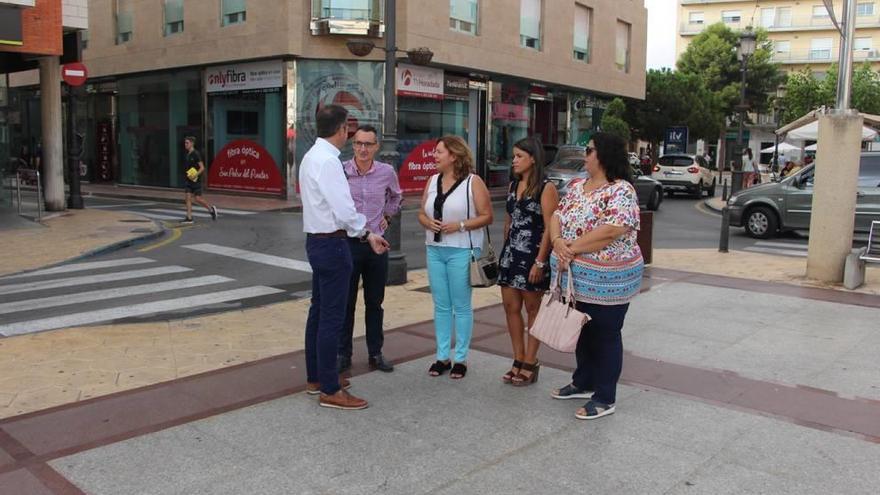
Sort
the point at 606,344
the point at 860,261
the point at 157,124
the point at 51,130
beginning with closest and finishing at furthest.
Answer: the point at 606,344
the point at 860,261
the point at 51,130
the point at 157,124

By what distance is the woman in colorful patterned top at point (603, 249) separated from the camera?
14.7 ft

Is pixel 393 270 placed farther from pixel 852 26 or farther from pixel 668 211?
pixel 668 211

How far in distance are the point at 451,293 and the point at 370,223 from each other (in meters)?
0.75

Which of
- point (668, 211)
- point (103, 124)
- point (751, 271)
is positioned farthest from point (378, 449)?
point (103, 124)

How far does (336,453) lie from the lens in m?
4.01

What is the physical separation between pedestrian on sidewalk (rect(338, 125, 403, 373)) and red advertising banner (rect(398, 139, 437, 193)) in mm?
18633

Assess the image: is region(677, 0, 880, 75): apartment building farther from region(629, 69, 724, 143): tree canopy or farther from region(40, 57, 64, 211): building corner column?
region(40, 57, 64, 211): building corner column

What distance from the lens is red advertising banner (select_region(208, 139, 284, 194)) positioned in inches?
928

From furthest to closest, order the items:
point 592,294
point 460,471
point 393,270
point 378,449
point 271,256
Answer: point 271,256, point 393,270, point 592,294, point 378,449, point 460,471

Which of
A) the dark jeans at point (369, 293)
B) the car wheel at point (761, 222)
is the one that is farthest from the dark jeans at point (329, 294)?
the car wheel at point (761, 222)

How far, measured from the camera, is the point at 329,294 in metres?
4.62

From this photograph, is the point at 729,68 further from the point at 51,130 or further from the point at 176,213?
the point at 51,130

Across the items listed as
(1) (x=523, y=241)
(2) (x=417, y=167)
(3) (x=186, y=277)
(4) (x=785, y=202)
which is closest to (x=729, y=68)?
(2) (x=417, y=167)

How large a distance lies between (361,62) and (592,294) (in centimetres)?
1939
